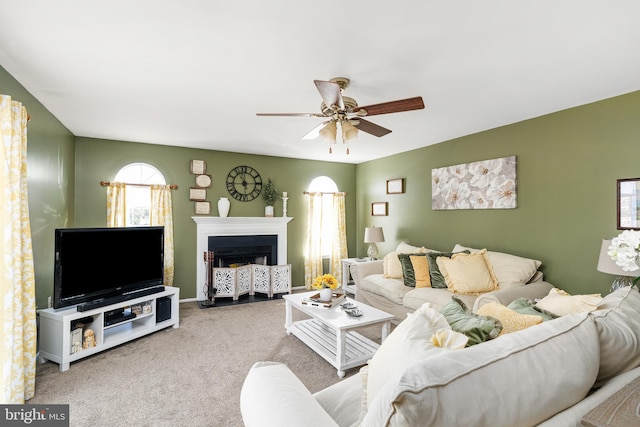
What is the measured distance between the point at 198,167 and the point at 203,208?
0.66 meters

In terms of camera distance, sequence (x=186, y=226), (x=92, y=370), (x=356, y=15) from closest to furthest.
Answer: (x=356, y=15) < (x=92, y=370) < (x=186, y=226)

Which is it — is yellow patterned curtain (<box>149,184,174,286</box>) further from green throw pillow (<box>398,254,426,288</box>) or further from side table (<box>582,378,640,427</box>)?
side table (<box>582,378,640,427</box>)

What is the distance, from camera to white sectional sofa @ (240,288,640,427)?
29.6 inches

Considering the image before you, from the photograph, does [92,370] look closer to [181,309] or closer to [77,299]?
[77,299]

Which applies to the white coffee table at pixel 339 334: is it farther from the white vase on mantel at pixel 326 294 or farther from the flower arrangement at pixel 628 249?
the flower arrangement at pixel 628 249

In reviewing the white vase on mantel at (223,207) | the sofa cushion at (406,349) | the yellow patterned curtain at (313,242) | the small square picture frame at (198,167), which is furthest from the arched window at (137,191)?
the sofa cushion at (406,349)

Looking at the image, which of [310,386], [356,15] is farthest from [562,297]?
[356,15]

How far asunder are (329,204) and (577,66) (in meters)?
4.33

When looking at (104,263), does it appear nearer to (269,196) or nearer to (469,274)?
(269,196)

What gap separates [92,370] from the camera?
283 centimetres

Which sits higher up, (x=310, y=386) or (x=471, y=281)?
(x=471, y=281)

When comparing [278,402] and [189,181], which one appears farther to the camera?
[189,181]

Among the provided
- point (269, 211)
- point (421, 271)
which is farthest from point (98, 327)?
point (421, 271)

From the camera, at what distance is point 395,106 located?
2.30 meters
